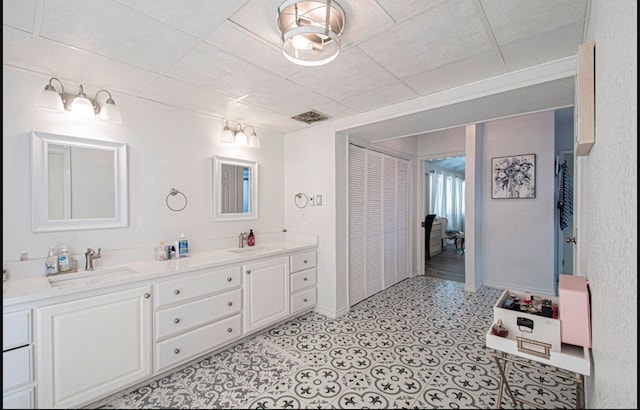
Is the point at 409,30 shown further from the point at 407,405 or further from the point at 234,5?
the point at 407,405

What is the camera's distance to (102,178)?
2041mm

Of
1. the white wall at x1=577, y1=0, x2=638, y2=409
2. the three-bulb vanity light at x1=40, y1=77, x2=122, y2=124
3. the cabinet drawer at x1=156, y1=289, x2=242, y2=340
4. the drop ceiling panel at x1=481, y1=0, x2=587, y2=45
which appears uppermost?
the drop ceiling panel at x1=481, y1=0, x2=587, y2=45

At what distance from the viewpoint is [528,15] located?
1322 millimetres

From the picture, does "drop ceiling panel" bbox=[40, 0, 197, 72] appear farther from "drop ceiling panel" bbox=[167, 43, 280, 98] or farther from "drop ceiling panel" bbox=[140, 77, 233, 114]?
"drop ceiling panel" bbox=[140, 77, 233, 114]

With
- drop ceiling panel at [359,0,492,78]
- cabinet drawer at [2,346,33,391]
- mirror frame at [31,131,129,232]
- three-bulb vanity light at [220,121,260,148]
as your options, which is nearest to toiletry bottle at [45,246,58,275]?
mirror frame at [31,131,129,232]

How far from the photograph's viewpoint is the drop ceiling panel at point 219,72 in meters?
1.65

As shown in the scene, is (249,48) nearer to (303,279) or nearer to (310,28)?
(310,28)

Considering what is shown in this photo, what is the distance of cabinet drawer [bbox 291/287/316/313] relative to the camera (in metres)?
2.82

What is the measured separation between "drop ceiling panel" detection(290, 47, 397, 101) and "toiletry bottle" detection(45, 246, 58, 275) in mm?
2048

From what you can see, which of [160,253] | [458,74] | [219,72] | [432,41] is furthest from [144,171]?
[458,74]

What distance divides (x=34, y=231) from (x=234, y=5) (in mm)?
1935

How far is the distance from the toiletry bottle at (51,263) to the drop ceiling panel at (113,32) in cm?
134

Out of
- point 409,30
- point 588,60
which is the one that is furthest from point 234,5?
point 588,60

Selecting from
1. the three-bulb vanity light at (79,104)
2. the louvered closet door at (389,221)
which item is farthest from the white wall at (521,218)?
the three-bulb vanity light at (79,104)
